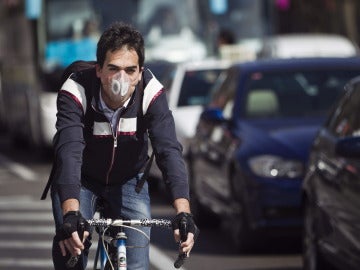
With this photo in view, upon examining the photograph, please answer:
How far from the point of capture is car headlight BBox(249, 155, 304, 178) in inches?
479

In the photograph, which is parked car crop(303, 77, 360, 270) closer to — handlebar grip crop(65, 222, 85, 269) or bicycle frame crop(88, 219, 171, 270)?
bicycle frame crop(88, 219, 171, 270)

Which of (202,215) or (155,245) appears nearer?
(155,245)

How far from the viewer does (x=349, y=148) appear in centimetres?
901

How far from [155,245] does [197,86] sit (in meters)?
5.26

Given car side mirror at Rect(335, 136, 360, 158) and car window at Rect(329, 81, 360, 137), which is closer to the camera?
car side mirror at Rect(335, 136, 360, 158)

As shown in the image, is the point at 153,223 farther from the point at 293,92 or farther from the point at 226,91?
the point at 226,91

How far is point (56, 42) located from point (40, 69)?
561 millimetres

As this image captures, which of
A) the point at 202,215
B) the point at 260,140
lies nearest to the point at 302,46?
the point at 202,215

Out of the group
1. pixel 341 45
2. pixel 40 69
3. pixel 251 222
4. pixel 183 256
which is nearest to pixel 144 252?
pixel 183 256

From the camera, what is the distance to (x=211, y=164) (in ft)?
45.8

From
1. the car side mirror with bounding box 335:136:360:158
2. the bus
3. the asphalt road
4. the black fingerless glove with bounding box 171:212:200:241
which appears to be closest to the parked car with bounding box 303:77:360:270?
the car side mirror with bounding box 335:136:360:158

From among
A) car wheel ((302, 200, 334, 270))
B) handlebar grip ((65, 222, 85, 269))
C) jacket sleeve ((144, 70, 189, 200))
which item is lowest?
car wheel ((302, 200, 334, 270))

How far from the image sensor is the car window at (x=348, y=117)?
1015cm

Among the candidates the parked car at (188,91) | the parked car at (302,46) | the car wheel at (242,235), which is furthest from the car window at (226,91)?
the parked car at (302,46)
